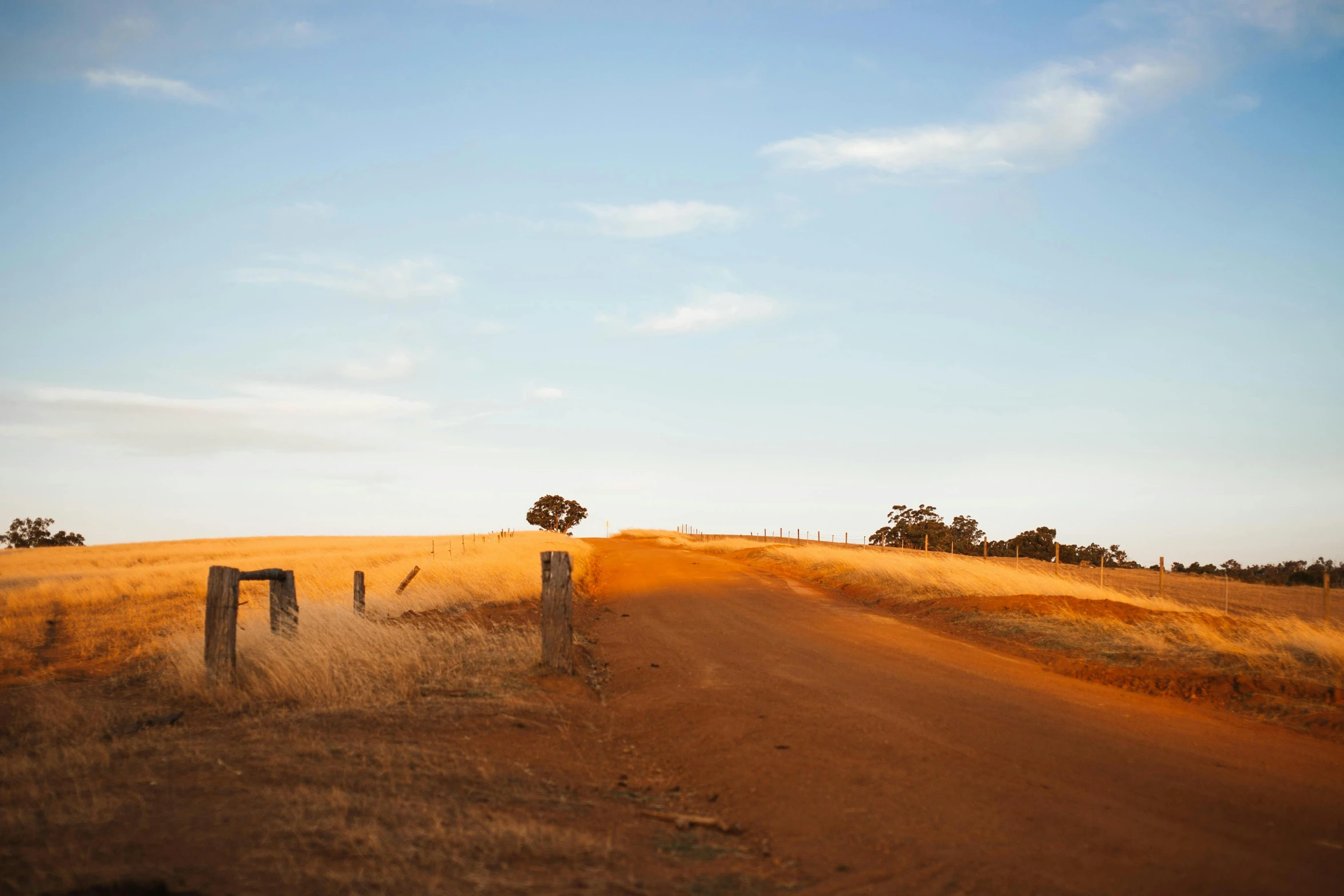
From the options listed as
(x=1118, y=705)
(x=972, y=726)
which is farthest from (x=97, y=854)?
(x=1118, y=705)

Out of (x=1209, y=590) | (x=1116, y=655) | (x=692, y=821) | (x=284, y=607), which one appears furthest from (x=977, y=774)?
(x=1209, y=590)

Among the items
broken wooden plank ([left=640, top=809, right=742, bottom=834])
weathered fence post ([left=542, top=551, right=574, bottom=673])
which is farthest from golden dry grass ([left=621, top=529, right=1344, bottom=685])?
broken wooden plank ([left=640, top=809, right=742, bottom=834])

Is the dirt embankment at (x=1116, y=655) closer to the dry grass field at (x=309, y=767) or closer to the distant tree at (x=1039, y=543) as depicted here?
the dry grass field at (x=309, y=767)

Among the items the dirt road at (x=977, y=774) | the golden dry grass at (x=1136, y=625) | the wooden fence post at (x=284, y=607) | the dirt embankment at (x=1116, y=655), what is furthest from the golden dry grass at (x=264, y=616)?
the golden dry grass at (x=1136, y=625)

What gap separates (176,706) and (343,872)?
749 cm

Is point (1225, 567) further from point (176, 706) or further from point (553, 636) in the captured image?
point (176, 706)

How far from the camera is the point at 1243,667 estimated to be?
12.2 meters

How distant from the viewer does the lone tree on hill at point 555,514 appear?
383 ft

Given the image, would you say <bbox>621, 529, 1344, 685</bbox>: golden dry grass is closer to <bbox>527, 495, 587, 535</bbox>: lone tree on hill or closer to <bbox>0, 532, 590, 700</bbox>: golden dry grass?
<bbox>0, 532, 590, 700</bbox>: golden dry grass

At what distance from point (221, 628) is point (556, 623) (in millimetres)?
4349

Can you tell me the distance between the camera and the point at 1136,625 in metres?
16.1

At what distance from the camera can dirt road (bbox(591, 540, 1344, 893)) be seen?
5.23 meters

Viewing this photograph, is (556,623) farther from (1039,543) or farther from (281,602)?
(1039,543)

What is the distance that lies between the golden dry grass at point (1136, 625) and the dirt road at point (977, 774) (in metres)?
2.58
